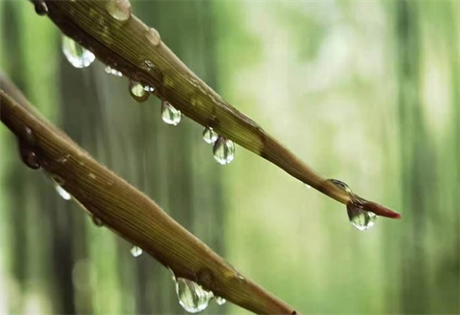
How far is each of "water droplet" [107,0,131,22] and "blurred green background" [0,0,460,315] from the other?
0.47 meters

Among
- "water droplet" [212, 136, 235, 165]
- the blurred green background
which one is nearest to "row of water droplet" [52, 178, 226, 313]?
"water droplet" [212, 136, 235, 165]

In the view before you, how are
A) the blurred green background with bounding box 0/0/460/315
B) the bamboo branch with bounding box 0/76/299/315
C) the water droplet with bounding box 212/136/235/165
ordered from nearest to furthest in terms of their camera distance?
the bamboo branch with bounding box 0/76/299/315, the water droplet with bounding box 212/136/235/165, the blurred green background with bounding box 0/0/460/315

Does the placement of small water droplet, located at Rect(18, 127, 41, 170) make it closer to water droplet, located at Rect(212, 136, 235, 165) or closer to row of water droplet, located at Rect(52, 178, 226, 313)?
row of water droplet, located at Rect(52, 178, 226, 313)

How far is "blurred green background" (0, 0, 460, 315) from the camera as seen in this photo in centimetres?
66

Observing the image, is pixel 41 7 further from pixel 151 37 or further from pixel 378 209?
pixel 378 209

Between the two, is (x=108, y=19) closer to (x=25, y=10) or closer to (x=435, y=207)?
(x=25, y=10)

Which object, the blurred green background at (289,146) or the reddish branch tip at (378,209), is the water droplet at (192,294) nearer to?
the reddish branch tip at (378,209)

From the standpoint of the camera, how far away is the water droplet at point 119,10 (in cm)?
22

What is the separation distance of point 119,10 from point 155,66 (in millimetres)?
28

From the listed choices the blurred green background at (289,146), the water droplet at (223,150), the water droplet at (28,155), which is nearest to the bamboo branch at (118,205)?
the water droplet at (28,155)

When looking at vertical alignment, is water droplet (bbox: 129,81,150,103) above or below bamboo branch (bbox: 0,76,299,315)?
above

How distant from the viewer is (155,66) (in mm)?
230

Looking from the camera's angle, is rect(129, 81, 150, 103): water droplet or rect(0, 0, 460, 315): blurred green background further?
rect(0, 0, 460, 315): blurred green background

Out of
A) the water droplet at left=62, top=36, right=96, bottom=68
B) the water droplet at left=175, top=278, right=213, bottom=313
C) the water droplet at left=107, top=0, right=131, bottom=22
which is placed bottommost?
the water droplet at left=175, top=278, right=213, bottom=313
